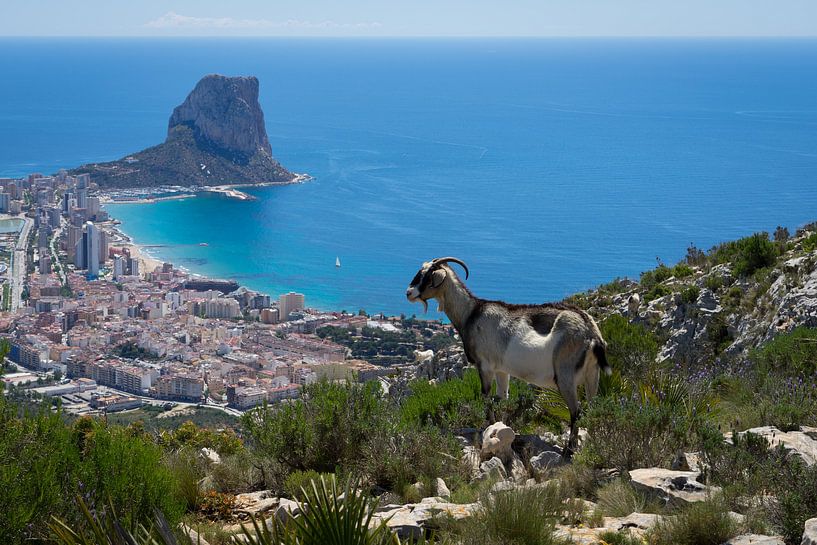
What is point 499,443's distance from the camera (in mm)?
5902

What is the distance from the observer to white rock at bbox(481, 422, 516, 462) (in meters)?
5.91

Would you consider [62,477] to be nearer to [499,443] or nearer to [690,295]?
[499,443]

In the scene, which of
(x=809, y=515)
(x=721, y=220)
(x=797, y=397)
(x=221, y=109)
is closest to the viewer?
(x=809, y=515)

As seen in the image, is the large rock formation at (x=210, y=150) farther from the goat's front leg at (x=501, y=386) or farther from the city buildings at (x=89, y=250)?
the goat's front leg at (x=501, y=386)

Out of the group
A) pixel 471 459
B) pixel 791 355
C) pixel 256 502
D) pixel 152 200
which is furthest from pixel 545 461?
pixel 152 200

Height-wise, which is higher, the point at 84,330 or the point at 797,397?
the point at 797,397

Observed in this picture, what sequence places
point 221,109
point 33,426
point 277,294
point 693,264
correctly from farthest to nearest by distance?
point 221,109, point 277,294, point 693,264, point 33,426

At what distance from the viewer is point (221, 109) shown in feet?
337

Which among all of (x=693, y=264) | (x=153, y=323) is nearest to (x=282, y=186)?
(x=153, y=323)

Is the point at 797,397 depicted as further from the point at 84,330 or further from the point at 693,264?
the point at 84,330

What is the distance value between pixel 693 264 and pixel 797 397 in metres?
9.02

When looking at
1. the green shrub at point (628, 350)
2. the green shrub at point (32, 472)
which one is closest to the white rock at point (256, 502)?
the green shrub at point (32, 472)

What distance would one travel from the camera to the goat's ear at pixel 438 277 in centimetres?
669

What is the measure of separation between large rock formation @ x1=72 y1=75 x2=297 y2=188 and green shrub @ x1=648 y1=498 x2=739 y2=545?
8505cm
